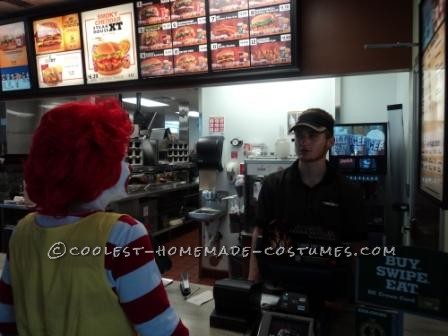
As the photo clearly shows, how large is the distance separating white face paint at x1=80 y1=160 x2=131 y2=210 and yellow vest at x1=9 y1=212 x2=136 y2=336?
0.14 ft

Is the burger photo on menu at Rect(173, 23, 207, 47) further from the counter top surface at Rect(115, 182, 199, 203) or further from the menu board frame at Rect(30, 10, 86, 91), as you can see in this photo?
the counter top surface at Rect(115, 182, 199, 203)

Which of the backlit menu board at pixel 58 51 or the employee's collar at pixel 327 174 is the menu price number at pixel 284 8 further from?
the backlit menu board at pixel 58 51

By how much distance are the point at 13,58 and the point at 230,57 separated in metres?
2.12

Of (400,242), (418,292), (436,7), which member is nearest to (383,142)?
(400,242)

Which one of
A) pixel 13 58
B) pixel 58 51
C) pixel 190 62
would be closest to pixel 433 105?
pixel 190 62

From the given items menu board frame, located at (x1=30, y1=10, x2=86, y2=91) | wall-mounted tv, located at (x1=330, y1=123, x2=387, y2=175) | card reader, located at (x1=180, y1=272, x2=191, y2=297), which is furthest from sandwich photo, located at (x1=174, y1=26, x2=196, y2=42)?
card reader, located at (x1=180, y1=272, x2=191, y2=297)

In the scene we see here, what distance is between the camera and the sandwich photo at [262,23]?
2.45 meters

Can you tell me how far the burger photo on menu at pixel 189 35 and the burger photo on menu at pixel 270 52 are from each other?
1.35 feet

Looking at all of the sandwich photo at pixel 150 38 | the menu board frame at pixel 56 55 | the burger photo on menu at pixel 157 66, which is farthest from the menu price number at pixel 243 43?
the menu board frame at pixel 56 55

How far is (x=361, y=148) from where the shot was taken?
10.2 feet

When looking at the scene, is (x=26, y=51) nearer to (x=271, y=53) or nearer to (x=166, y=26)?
(x=166, y=26)

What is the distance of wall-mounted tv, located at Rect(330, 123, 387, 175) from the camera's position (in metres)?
3.06

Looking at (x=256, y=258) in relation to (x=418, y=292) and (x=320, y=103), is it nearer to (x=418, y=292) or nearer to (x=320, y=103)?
(x=418, y=292)

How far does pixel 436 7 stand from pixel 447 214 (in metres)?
0.91
